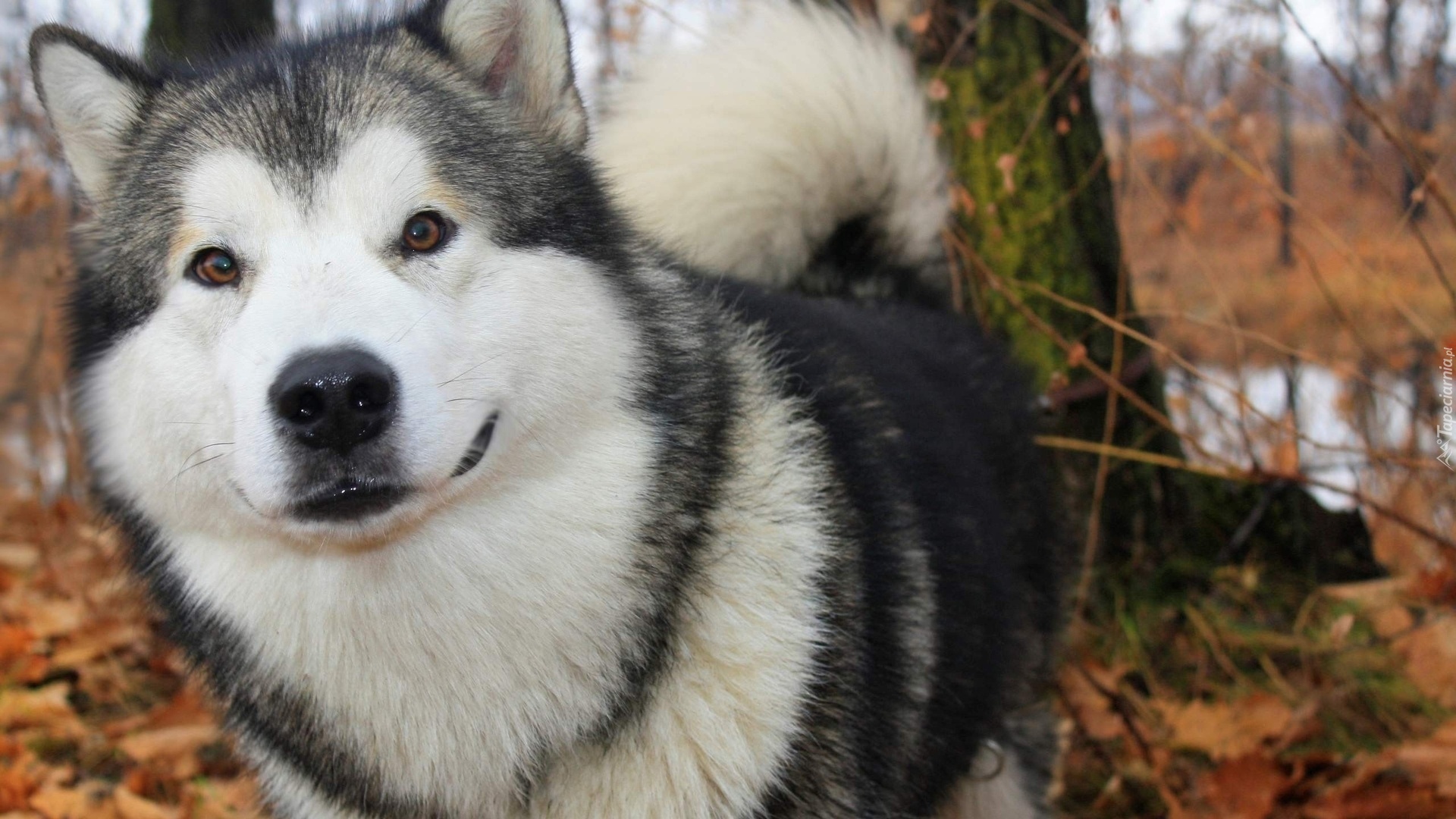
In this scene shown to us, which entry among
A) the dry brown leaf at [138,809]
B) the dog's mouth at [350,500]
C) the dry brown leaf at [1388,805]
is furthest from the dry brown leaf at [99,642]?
the dry brown leaf at [1388,805]

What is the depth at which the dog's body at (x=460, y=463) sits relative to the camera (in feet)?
5.83

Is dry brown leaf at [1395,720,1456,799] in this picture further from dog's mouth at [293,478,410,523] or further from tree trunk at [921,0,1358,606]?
dog's mouth at [293,478,410,523]

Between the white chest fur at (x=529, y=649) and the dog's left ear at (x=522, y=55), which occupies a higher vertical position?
the dog's left ear at (x=522, y=55)

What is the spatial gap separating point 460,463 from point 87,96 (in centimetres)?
110

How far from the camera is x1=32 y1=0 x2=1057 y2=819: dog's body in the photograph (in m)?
1.78

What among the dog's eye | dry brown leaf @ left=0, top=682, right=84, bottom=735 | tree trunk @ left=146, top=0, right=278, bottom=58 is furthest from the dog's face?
tree trunk @ left=146, top=0, right=278, bottom=58

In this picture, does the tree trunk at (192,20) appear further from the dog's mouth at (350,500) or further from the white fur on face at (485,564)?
the dog's mouth at (350,500)

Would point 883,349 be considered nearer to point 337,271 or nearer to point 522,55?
point 522,55

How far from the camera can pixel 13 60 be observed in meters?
5.52

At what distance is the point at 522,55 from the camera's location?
2207 mm

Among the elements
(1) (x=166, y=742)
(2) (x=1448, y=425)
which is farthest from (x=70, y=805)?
(2) (x=1448, y=425)

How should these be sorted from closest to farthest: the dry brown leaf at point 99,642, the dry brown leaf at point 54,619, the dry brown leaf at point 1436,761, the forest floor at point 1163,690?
the dry brown leaf at point 1436,761 → the forest floor at point 1163,690 → the dry brown leaf at point 99,642 → the dry brown leaf at point 54,619

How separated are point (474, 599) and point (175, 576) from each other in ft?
1.94

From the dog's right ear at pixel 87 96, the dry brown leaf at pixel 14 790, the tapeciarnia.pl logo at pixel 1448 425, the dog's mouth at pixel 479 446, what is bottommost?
the dry brown leaf at pixel 14 790
